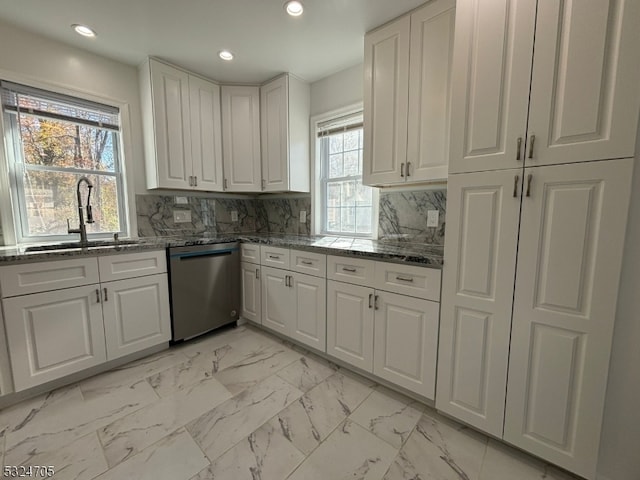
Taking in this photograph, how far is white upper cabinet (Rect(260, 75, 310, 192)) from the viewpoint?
2668mm

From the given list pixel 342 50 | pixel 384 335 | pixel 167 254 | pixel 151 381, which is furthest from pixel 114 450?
pixel 342 50

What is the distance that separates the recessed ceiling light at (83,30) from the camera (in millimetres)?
1921

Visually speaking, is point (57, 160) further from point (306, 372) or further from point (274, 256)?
point (306, 372)

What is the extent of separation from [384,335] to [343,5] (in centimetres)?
212

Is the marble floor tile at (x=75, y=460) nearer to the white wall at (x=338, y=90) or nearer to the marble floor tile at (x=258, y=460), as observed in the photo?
the marble floor tile at (x=258, y=460)

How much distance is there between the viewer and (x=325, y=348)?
2.11m

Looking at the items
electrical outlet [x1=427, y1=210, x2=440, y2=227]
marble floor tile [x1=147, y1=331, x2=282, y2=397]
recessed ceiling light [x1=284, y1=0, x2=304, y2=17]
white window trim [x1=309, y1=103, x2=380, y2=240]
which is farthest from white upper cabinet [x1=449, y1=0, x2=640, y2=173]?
marble floor tile [x1=147, y1=331, x2=282, y2=397]

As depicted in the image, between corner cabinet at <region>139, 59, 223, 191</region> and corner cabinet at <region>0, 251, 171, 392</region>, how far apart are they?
0.84 meters

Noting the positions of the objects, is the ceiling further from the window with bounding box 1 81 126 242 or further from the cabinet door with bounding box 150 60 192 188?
the window with bounding box 1 81 126 242

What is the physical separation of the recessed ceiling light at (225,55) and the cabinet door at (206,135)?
45 centimetres

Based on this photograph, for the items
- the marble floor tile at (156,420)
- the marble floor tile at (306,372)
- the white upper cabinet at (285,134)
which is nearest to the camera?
the marble floor tile at (156,420)

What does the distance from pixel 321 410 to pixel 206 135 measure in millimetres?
2606

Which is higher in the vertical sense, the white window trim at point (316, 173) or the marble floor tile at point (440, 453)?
the white window trim at point (316, 173)

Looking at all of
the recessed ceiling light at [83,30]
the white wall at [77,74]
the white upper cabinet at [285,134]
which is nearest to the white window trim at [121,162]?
the white wall at [77,74]
